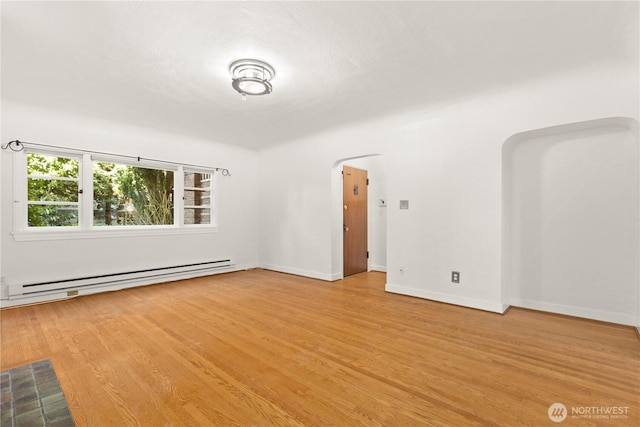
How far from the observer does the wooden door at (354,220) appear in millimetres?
5480

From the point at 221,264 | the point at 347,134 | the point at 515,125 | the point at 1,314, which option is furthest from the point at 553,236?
the point at 1,314

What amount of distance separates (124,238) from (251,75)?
11.5ft

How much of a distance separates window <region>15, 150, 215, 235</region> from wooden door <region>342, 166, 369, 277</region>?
8.69 ft

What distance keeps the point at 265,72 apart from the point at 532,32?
225 centimetres

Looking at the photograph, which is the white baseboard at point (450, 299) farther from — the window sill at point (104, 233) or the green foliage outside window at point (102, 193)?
the green foliage outside window at point (102, 193)

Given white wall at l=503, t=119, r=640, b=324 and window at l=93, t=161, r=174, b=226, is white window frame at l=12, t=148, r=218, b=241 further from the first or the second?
white wall at l=503, t=119, r=640, b=324

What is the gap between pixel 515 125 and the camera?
3279mm

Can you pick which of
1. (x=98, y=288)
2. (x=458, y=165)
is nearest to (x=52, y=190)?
(x=98, y=288)

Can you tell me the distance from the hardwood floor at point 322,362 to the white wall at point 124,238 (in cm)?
62

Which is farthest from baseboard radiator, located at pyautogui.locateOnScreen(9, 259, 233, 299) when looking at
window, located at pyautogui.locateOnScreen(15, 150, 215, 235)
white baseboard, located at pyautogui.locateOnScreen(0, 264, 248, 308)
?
window, located at pyautogui.locateOnScreen(15, 150, 215, 235)

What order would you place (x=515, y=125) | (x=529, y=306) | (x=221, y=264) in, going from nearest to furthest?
(x=515, y=125)
(x=529, y=306)
(x=221, y=264)

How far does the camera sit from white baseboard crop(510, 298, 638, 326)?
2.98 metres

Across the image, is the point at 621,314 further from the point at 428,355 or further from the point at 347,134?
the point at 347,134

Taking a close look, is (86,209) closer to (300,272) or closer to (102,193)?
(102,193)
